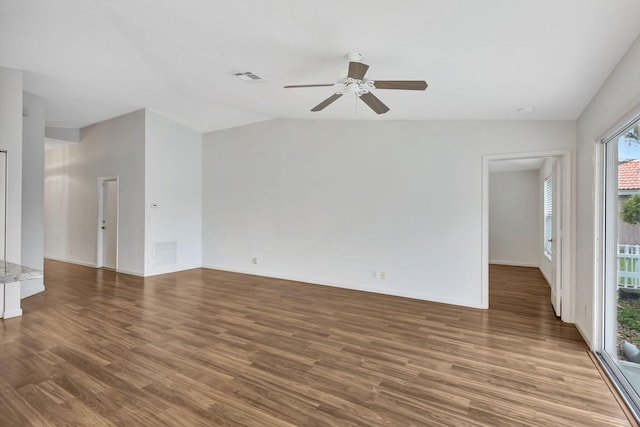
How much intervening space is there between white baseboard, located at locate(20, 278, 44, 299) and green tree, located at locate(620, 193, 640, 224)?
703cm

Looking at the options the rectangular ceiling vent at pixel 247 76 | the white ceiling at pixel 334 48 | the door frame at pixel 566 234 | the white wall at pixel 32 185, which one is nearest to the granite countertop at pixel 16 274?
the white ceiling at pixel 334 48

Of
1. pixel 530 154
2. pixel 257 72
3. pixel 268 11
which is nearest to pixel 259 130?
pixel 257 72

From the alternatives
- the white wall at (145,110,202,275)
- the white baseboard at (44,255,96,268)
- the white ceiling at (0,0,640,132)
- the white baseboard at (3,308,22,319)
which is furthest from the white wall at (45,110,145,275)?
the white baseboard at (3,308,22,319)

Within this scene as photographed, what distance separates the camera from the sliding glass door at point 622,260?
2.38m

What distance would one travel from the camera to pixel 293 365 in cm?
277

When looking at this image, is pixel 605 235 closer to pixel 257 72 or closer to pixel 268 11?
pixel 268 11

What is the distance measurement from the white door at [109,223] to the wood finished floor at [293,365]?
96.4 inches

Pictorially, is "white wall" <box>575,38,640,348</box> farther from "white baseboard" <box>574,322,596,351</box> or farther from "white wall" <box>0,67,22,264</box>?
"white wall" <box>0,67,22,264</box>

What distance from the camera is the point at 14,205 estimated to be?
13.3 ft

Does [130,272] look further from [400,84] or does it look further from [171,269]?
[400,84]

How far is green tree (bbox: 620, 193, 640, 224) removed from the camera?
2.33m

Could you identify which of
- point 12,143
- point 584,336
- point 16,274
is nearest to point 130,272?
point 12,143

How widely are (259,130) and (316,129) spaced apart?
1.38 m

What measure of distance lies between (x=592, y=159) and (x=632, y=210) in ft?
3.04
